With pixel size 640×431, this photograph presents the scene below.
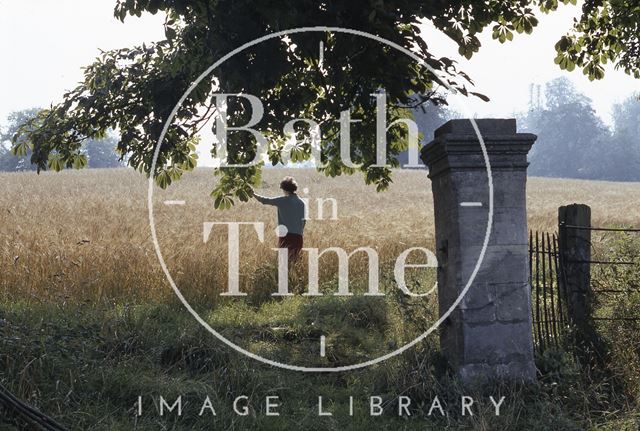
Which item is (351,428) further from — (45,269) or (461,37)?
(45,269)

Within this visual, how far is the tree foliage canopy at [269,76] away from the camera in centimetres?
667

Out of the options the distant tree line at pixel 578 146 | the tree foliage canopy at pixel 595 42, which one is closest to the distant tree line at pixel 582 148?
the distant tree line at pixel 578 146

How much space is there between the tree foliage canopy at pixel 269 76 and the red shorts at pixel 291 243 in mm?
867

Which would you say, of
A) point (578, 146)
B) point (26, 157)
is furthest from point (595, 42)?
point (578, 146)

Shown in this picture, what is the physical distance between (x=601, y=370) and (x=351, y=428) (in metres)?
2.45

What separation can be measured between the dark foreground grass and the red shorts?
387 centimetres

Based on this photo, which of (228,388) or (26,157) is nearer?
(228,388)

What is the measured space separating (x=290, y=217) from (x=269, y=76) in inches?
151

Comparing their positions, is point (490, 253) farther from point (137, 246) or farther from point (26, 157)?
point (26, 157)

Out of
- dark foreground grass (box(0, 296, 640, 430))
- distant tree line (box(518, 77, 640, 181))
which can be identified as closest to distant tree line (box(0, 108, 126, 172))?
distant tree line (box(518, 77, 640, 181))

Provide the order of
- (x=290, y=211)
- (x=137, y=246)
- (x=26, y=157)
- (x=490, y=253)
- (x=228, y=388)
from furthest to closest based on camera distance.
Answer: (x=26, y=157) → (x=290, y=211) → (x=137, y=246) → (x=490, y=253) → (x=228, y=388)

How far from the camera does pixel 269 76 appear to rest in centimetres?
697

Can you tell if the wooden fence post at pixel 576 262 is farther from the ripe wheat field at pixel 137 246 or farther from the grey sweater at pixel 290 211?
the ripe wheat field at pixel 137 246

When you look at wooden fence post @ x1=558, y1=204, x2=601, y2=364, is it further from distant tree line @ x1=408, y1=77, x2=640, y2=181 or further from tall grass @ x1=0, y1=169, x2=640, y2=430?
distant tree line @ x1=408, y1=77, x2=640, y2=181
